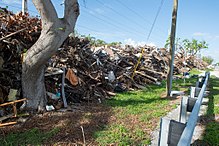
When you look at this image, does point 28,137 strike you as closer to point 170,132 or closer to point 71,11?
point 170,132

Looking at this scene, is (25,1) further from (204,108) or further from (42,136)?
(204,108)

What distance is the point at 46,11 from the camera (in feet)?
14.2

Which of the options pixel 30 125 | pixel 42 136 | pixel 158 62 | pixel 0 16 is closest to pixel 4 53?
pixel 0 16

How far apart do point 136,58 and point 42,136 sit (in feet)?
29.6

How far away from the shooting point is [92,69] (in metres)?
7.90

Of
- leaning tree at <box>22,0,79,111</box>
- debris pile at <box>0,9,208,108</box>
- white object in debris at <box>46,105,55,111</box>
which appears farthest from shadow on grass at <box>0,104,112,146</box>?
debris pile at <box>0,9,208,108</box>

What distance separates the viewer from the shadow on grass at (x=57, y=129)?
3.49m

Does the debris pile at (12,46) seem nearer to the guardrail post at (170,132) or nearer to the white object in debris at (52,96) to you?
the white object in debris at (52,96)

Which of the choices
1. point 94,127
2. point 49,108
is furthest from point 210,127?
point 49,108

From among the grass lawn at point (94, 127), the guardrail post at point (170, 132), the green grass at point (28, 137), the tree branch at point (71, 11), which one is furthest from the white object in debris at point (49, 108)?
the guardrail post at point (170, 132)

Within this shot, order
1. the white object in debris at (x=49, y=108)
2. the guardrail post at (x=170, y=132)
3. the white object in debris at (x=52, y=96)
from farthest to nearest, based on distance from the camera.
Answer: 1. the white object in debris at (x=52, y=96)
2. the white object in debris at (x=49, y=108)
3. the guardrail post at (x=170, y=132)

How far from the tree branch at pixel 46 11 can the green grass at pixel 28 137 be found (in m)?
2.49

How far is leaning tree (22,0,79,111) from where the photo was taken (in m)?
4.38

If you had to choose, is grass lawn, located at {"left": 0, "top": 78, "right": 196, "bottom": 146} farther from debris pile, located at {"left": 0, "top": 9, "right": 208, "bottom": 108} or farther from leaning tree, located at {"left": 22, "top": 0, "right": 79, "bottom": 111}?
debris pile, located at {"left": 0, "top": 9, "right": 208, "bottom": 108}
